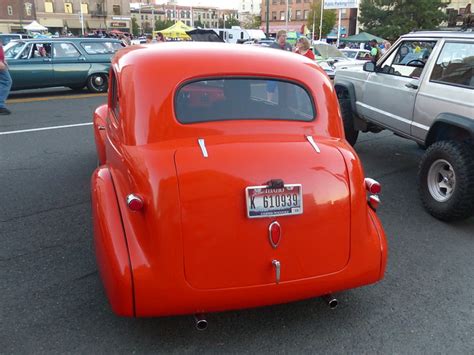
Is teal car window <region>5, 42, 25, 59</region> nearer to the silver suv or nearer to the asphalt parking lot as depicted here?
the asphalt parking lot

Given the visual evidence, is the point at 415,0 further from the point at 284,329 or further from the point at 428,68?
the point at 284,329

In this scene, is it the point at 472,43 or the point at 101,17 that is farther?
the point at 101,17

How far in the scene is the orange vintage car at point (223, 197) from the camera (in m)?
2.49

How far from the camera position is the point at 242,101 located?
123 inches

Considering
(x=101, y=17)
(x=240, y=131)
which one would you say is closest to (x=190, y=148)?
(x=240, y=131)

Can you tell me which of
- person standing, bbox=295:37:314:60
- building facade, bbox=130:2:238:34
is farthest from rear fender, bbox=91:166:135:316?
building facade, bbox=130:2:238:34

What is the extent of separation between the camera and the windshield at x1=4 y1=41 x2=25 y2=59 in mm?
12566

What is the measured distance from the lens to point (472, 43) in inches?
183

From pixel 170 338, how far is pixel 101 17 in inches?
3541

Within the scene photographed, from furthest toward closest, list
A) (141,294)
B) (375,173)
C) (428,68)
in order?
(375,173) < (428,68) < (141,294)

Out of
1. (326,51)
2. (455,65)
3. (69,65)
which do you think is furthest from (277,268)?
(326,51)

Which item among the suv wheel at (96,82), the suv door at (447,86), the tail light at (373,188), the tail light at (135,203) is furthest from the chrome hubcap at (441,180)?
the suv wheel at (96,82)

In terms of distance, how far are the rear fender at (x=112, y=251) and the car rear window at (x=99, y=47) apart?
38.6 feet

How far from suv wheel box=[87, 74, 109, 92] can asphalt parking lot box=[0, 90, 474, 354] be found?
8993 mm
